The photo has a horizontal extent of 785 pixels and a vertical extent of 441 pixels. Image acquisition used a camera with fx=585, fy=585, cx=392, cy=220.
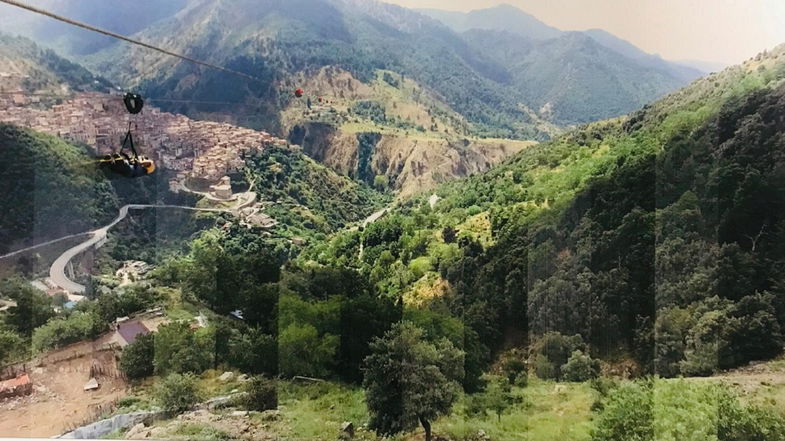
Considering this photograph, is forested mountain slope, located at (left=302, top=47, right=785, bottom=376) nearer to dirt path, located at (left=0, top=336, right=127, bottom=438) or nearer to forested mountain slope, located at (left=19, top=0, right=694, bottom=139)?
forested mountain slope, located at (left=19, top=0, right=694, bottom=139)

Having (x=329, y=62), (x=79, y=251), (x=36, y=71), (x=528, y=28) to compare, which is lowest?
(x=79, y=251)

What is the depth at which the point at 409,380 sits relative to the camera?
6402mm

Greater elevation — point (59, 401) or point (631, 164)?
point (631, 164)

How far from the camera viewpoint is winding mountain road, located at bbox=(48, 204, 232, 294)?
33.3ft

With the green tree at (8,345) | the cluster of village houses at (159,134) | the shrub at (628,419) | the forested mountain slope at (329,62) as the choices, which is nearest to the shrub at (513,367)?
the shrub at (628,419)

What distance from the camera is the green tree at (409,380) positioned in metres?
6.23

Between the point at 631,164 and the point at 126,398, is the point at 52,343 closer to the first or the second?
the point at 126,398

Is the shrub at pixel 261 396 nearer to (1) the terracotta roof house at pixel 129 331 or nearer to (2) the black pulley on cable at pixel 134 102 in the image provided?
(1) the terracotta roof house at pixel 129 331

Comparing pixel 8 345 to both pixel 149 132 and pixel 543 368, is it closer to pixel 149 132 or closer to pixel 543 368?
pixel 149 132

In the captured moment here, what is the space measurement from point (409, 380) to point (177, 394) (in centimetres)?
285

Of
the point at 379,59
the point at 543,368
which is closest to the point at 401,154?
the point at 379,59

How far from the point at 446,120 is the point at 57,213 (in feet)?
36.2

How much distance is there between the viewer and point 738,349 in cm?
604

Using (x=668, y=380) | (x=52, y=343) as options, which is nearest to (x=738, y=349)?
(x=668, y=380)
